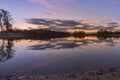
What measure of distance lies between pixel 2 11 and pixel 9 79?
382ft

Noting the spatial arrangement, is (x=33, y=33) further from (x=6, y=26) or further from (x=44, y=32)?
(x=6, y=26)

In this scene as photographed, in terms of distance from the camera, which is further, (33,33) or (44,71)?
(33,33)

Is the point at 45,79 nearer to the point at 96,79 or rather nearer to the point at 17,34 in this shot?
the point at 96,79

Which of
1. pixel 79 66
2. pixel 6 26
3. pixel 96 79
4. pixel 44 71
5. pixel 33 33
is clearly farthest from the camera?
pixel 33 33

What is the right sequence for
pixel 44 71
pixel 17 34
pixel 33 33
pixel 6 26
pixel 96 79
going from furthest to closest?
1. pixel 33 33
2. pixel 17 34
3. pixel 6 26
4. pixel 44 71
5. pixel 96 79

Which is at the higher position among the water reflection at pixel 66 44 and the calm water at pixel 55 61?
the calm water at pixel 55 61

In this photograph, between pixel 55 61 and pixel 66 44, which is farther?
pixel 66 44

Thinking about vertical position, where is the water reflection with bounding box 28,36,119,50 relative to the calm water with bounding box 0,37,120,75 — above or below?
below

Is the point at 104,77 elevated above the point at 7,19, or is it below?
below

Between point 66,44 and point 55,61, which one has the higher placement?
point 55,61

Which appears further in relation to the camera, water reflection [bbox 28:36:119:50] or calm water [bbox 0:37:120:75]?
water reflection [bbox 28:36:119:50]

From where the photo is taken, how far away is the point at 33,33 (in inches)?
6703

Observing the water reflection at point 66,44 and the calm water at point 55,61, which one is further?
the water reflection at point 66,44

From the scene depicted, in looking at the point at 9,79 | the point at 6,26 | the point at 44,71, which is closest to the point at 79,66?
the point at 44,71
